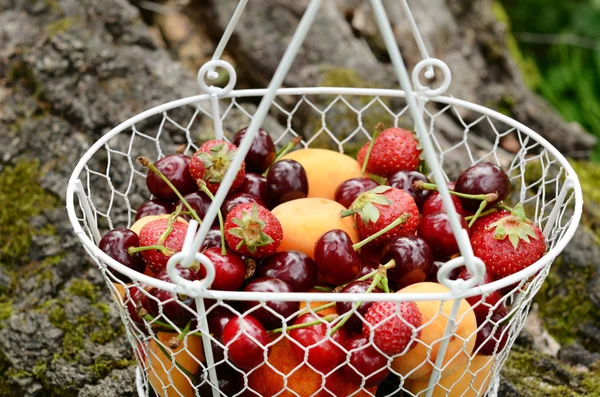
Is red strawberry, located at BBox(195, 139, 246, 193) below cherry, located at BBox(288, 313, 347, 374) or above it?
above

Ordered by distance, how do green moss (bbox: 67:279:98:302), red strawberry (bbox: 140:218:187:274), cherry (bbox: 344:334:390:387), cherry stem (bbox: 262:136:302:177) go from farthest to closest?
1. green moss (bbox: 67:279:98:302)
2. cherry stem (bbox: 262:136:302:177)
3. red strawberry (bbox: 140:218:187:274)
4. cherry (bbox: 344:334:390:387)

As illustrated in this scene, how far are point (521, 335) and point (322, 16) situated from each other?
1102 millimetres

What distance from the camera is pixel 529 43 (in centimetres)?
306

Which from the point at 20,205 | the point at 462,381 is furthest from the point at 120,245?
the point at 20,205

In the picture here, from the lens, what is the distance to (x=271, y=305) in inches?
32.5

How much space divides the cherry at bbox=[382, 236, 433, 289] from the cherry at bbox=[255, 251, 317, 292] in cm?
11

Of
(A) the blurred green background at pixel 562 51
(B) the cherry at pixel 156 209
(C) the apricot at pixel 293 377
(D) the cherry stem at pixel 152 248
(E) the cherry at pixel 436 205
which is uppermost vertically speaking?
(E) the cherry at pixel 436 205

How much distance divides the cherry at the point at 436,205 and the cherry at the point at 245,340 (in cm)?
33

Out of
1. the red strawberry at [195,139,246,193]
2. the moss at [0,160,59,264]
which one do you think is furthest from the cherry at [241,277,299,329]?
the moss at [0,160,59,264]

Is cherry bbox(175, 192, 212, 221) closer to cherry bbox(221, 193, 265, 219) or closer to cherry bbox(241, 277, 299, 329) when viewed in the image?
cherry bbox(221, 193, 265, 219)

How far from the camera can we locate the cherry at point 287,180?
102 cm

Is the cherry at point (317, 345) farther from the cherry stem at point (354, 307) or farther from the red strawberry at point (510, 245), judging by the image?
the red strawberry at point (510, 245)

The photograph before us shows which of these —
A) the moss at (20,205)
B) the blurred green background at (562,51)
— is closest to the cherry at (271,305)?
the moss at (20,205)

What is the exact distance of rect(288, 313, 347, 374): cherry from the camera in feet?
2.68
